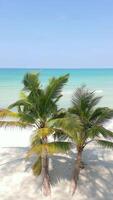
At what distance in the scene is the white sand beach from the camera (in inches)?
541

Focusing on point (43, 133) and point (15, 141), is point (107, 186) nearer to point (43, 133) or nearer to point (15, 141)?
point (43, 133)

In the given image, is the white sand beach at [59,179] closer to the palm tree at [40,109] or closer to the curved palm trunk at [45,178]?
the curved palm trunk at [45,178]

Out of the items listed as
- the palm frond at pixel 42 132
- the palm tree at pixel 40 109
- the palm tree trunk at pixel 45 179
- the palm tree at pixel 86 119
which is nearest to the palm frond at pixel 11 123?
the palm tree at pixel 40 109

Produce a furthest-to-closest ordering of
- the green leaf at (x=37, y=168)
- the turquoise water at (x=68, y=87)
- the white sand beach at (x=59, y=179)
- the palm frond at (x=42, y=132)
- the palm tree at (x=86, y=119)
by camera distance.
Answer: the turquoise water at (x=68, y=87)
the green leaf at (x=37, y=168)
the white sand beach at (x=59, y=179)
the palm tree at (x=86, y=119)
the palm frond at (x=42, y=132)

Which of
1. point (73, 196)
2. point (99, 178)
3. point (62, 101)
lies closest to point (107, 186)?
point (99, 178)

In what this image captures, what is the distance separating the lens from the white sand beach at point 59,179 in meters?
13.8

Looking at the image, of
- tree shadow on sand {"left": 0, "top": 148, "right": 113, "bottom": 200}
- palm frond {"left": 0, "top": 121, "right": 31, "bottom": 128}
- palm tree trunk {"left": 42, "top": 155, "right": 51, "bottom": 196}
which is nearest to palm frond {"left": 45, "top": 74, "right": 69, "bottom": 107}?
palm frond {"left": 0, "top": 121, "right": 31, "bottom": 128}

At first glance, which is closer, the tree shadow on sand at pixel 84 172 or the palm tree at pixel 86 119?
the palm tree at pixel 86 119

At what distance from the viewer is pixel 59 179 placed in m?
14.4

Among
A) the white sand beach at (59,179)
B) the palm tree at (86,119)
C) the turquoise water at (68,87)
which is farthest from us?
the turquoise water at (68,87)

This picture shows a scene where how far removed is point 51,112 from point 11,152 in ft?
16.1

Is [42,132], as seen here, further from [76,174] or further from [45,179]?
[76,174]

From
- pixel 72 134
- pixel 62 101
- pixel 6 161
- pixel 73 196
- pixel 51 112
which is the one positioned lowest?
pixel 73 196

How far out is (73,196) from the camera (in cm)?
1366
